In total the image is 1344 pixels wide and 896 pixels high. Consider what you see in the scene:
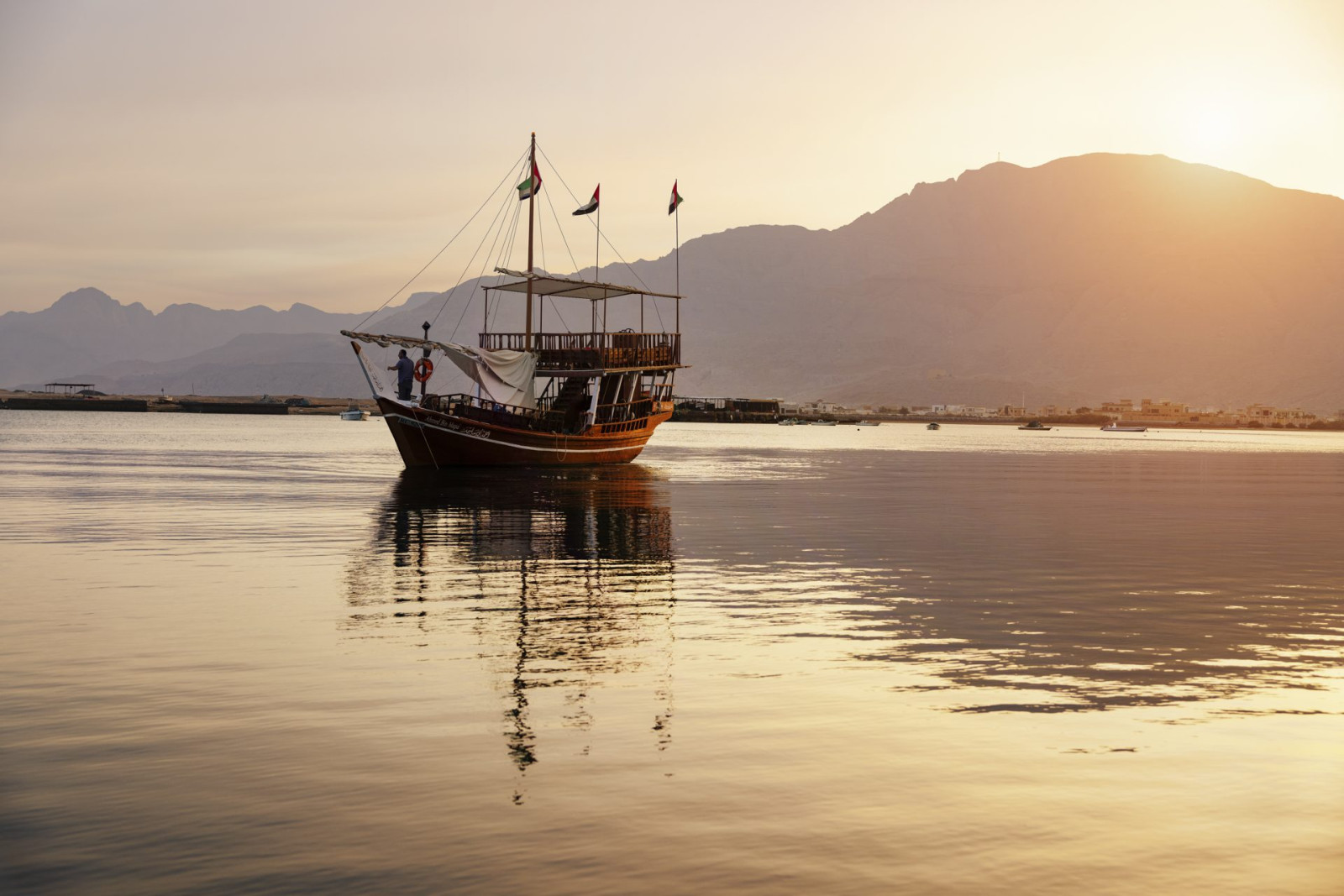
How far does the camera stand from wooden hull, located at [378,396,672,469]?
2501 inches

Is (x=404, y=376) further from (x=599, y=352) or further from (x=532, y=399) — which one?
(x=599, y=352)

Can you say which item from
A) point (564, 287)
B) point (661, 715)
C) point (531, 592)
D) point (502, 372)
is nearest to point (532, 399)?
point (502, 372)

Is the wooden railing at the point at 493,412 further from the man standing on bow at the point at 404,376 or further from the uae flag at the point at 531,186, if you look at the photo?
the uae flag at the point at 531,186

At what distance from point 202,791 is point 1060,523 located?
35.1 meters

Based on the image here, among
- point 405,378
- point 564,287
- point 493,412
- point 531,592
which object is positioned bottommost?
point 531,592

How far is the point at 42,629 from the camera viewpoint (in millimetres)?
18438

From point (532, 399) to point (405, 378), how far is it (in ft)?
32.8

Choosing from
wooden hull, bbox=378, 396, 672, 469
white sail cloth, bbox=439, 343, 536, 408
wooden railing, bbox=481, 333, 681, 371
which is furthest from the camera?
wooden railing, bbox=481, 333, 681, 371

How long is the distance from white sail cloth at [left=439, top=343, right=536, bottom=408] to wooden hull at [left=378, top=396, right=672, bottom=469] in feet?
8.03

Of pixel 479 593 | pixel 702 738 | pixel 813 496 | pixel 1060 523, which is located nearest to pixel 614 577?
pixel 479 593

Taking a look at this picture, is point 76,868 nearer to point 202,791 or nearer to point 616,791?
point 202,791

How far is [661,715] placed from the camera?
13438mm

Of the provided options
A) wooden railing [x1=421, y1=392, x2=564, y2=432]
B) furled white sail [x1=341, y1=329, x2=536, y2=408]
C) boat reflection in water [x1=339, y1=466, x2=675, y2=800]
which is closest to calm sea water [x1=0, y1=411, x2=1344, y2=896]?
boat reflection in water [x1=339, y1=466, x2=675, y2=800]

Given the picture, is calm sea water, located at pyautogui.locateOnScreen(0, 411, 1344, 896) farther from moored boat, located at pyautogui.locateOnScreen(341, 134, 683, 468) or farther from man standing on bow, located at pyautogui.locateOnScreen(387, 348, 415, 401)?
moored boat, located at pyautogui.locateOnScreen(341, 134, 683, 468)
